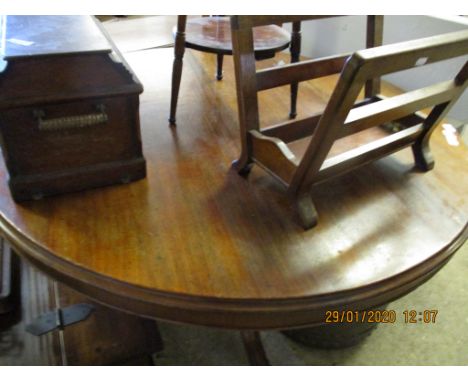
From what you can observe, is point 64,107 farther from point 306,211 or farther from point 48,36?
point 306,211

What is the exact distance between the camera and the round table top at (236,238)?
2.03 feet

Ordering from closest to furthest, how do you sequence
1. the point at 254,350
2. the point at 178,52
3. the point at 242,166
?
the point at 242,166
the point at 178,52
the point at 254,350

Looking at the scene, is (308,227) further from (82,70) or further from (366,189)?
(82,70)

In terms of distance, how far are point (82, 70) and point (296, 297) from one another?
55cm

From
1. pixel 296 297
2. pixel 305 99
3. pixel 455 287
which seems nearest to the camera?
pixel 296 297

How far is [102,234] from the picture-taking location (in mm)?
708

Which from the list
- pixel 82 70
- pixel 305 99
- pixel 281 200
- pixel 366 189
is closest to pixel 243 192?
pixel 281 200

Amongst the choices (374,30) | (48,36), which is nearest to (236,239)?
(48,36)

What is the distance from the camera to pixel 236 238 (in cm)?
72

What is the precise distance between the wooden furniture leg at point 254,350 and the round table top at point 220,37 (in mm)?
861

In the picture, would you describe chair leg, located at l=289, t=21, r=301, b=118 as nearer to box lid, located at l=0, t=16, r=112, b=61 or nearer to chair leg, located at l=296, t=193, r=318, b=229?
chair leg, located at l=296, t=193, r=318, b=229

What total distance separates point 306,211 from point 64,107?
504 mm

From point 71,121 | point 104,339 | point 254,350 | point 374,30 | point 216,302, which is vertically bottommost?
point 254,350
